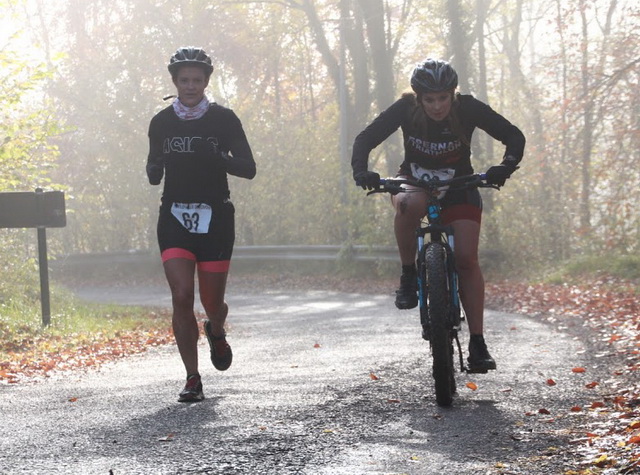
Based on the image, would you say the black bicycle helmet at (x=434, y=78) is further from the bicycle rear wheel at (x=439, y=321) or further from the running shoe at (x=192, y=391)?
the running shoe at (x=192, y=391)

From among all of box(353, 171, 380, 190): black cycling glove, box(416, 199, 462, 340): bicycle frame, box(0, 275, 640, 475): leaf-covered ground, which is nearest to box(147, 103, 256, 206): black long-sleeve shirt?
box(353, 171, 380, 190): black cycling glove

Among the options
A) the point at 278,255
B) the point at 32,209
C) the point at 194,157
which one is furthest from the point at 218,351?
the point at 278,255

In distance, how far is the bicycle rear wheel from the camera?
19.7ft

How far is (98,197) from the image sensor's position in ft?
108

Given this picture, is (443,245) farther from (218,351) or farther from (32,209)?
(32,209)

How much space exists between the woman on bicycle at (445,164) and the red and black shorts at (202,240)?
897 millimetres

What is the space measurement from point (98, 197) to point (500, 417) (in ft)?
92.6

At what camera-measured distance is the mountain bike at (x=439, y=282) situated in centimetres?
602

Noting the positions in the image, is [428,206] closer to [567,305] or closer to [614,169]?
[567,305]

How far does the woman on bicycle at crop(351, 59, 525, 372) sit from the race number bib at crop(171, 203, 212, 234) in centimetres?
97

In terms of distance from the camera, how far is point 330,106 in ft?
125

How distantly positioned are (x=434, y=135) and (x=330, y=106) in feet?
104

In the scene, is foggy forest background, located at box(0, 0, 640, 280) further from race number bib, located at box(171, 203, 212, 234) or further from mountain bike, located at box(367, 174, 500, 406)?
mountain bike, located at box(367, 174, 500, 406)

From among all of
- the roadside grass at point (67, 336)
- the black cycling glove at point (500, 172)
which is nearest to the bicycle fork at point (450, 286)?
the black cycling glove at point (500, 172)
